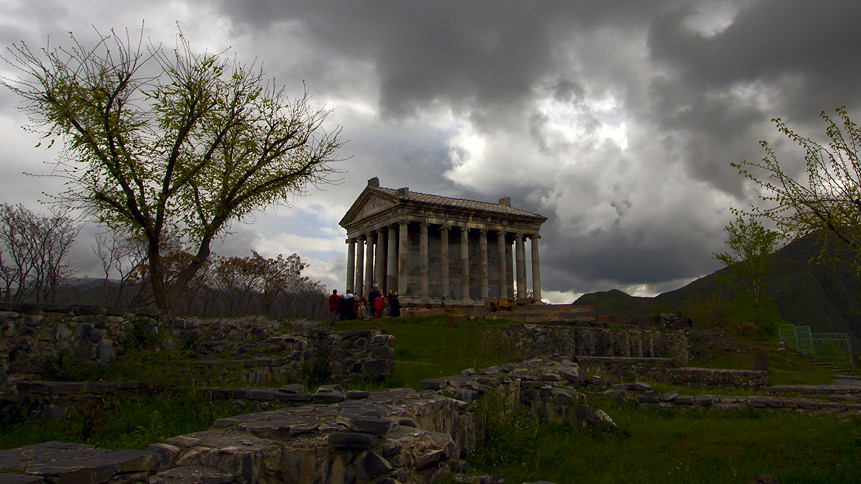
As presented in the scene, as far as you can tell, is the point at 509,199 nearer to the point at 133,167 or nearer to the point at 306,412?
the point at 133,167

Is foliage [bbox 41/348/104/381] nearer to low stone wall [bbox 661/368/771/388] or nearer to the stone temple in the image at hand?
low stone wall [bbox 661/368/771/388]

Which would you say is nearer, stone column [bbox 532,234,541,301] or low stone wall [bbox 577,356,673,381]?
low stone wall [bbox 577,356,673,381]

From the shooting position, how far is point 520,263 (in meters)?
48.2

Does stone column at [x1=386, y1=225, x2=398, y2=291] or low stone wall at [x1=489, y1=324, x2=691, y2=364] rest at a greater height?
stone column at [x1=386, y1=225, x2=398, y2=291]

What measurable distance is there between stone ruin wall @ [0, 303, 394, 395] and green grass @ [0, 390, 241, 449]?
3.65 feet

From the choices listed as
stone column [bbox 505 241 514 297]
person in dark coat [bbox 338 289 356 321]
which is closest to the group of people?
person in dark coat [bbox 338 289 356 321]

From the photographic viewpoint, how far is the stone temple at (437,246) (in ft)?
138

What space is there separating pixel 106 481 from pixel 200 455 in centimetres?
71

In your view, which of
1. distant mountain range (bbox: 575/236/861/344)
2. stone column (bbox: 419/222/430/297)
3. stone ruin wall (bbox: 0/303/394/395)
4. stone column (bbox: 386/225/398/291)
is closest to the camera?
stone ruin wall (bbox: 0/303/394/395)

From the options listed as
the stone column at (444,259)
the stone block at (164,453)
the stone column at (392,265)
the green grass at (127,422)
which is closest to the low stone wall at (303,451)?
the stone block at (164,453)

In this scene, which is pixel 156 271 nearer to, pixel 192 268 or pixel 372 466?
pixel 192 268

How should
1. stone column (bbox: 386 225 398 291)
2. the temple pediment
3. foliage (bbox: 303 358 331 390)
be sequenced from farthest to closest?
the temple pediment, stone column (bbox: 386 225 398 291), foliage (bbox: 303 358 331 390)

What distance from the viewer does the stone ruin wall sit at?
866cm

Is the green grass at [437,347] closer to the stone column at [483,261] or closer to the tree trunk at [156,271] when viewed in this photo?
the tree trunk at [156,271]
